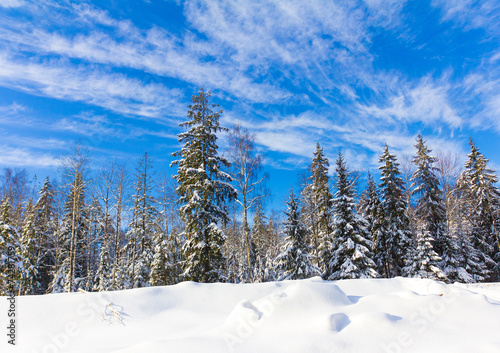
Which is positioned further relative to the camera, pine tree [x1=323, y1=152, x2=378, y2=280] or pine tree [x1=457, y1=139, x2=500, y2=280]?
pine tree [x1=457, y1=139, x2=500, y2=280]

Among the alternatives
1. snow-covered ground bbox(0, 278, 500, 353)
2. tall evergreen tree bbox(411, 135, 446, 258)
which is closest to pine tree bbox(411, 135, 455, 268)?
tall evergreen tree bbox(411, 135, 446, 258)

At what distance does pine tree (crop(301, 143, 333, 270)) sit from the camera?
18.9 metres

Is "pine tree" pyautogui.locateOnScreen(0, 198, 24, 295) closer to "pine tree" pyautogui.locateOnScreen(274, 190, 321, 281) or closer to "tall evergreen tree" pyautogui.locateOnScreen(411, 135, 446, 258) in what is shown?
"pine tree" pyautogui.locateOnScreen(274, 190, 321, 281)

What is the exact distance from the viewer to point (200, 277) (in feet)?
41.2

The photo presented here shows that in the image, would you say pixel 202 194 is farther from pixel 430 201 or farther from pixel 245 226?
pixel 430 201

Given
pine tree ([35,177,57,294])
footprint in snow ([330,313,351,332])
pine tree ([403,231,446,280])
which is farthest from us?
pine tree ([35,177,57,294])

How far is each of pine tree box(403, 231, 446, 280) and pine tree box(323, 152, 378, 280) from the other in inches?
162

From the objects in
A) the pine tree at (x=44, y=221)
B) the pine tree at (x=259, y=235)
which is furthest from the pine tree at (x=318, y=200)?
the pine tree at (x=44, y=221)

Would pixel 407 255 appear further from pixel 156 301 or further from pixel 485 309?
pixel 156 301

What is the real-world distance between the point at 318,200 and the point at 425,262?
8.21m

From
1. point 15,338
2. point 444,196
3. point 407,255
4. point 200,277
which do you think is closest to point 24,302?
point 15,338

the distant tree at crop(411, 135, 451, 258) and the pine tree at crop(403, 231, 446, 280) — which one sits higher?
the distant tree at crop(411, 135, 451, 258)

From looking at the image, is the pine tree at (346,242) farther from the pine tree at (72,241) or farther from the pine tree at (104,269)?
the pine tree at (104,269)

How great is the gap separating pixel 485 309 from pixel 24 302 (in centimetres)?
770
